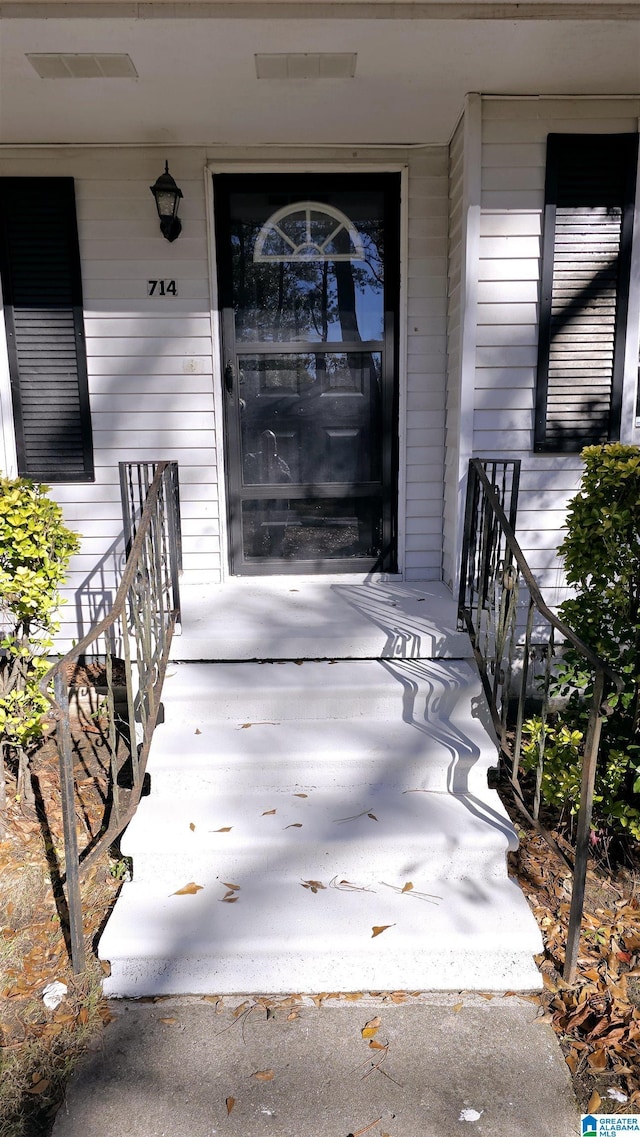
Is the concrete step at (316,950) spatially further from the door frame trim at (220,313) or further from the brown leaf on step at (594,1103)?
the door frame trim at (220,313)

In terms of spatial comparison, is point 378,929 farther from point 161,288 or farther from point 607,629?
point 161,288

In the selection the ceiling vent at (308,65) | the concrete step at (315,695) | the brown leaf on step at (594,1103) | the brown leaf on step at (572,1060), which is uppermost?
the ceiling vent at (308,65)

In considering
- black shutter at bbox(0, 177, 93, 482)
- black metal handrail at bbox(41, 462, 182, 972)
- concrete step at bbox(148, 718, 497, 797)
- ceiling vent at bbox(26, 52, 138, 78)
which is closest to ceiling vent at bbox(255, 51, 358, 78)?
ceiling vent at bbox(26, 52, 138, 78)

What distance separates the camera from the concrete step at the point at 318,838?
8.02 feet

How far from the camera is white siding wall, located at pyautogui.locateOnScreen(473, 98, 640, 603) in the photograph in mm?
3568

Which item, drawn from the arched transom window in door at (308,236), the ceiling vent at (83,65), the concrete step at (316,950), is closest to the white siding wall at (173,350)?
the arched transom window in door at (308,236)

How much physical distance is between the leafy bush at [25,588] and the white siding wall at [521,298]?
2.17 metres

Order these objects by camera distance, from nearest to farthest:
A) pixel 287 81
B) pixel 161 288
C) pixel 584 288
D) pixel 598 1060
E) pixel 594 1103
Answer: pixel 594 1103
pixel 598 1060
pixel 287 81
pixel 584 288
pixel 161 288

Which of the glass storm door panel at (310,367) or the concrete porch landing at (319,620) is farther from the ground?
the glass storm door panel at (310,367)

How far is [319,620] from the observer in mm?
3572

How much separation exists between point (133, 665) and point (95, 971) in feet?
4.60

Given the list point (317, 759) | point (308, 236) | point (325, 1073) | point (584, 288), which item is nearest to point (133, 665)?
point (317, 759)

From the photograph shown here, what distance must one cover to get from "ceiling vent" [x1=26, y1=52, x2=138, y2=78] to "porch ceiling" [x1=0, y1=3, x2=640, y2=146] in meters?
0.04

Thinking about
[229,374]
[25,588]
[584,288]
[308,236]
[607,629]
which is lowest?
[607,629]
